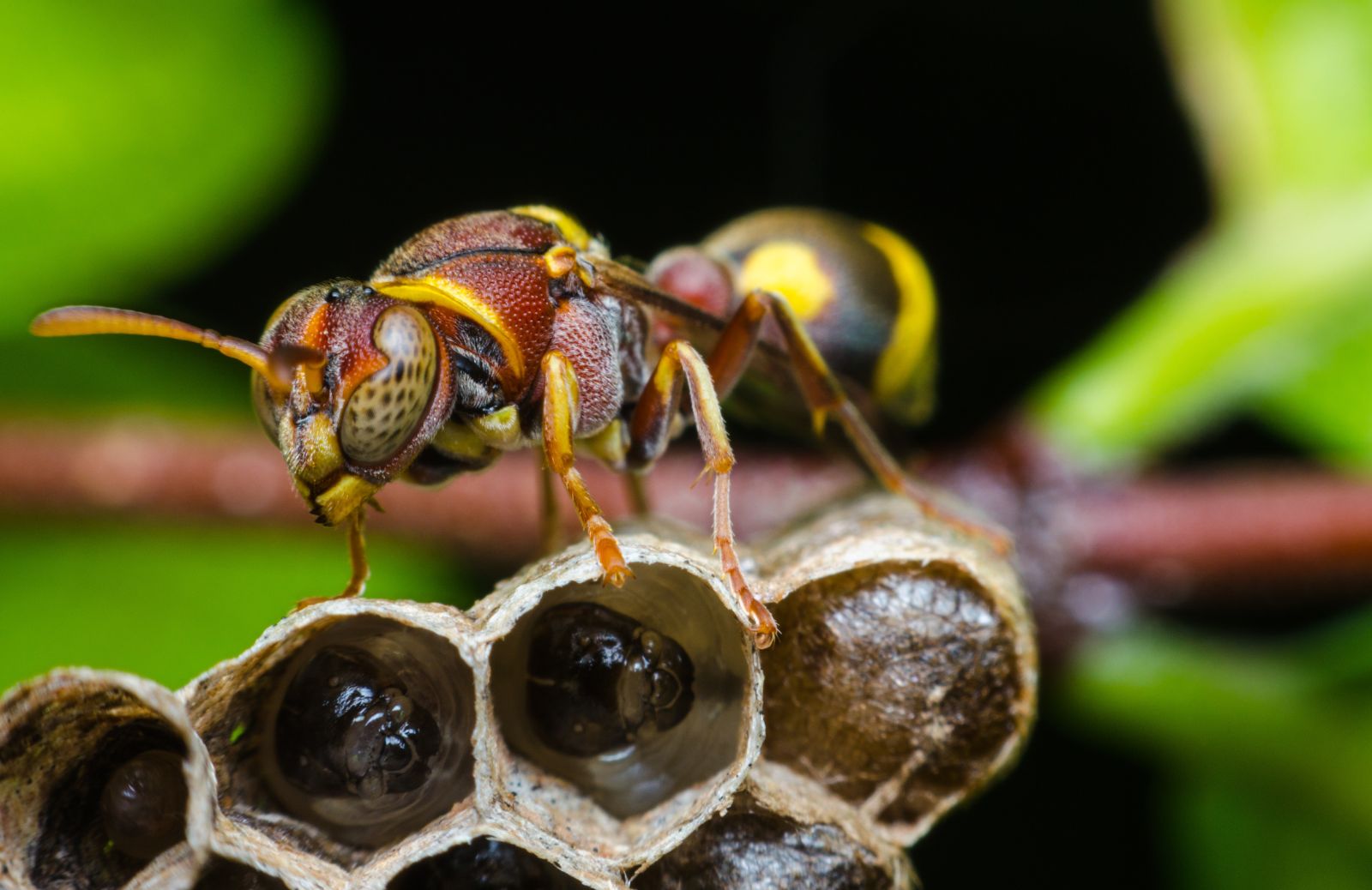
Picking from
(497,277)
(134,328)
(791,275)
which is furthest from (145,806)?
(791,275)

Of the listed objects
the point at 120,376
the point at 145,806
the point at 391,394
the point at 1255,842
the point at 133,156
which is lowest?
the point at 1255,842

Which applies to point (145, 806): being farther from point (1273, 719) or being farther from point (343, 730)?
point (1273, 719)

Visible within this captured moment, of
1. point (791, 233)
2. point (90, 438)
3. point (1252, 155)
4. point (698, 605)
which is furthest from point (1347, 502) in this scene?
point (90, 438)

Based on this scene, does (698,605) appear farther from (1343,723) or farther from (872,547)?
(1343,723)

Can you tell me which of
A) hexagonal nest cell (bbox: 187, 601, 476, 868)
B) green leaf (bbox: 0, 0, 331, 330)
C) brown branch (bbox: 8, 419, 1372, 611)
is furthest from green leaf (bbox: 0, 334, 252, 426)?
hexagonal nest cell (bbox: 187, 601, 476, 868)

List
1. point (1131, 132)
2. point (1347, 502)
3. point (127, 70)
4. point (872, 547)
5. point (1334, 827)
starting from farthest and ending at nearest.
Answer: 1. point (1131, 132)
2. point (127, 70)
3. point (1334, 827)
4. point (1347, 502)
5. point (872, 547)

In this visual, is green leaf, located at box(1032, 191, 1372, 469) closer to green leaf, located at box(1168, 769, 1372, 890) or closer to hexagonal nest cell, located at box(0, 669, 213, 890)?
green leaf, located at box(1168, 769, 1372, 890)

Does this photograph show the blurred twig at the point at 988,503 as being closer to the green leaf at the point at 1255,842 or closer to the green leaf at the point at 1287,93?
the green leaf at the point at 1255,842
